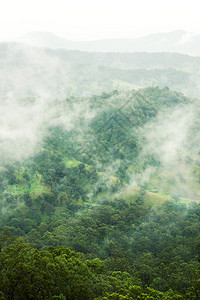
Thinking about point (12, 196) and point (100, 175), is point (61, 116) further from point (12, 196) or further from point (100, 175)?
point (12, 196)

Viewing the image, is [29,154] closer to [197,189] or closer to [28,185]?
[28,185]

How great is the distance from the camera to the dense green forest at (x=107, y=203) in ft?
92.2

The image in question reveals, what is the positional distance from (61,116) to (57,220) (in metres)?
61.3

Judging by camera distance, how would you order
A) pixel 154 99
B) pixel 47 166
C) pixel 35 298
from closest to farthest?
pixel 35 298 → pixel 47 166 → pixel 154 99

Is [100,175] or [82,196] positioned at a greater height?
[100,175]

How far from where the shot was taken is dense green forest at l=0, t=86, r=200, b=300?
2809 cm

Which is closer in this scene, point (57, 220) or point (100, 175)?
point (57, 220)

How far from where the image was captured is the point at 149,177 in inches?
3720

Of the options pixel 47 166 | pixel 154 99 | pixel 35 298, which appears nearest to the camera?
pixel 35 298

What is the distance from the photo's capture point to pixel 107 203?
2958 inches

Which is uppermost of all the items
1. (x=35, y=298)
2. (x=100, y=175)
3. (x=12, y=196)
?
(x=100, y=175)

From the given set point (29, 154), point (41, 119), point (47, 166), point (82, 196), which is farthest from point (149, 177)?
point (41, 119)

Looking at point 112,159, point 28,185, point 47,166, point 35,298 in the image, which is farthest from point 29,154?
point 35,298

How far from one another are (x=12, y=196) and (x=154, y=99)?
84.8 meters
